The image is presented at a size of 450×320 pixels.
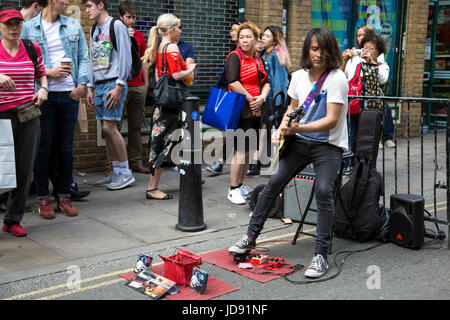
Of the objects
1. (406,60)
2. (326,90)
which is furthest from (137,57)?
(406,60)

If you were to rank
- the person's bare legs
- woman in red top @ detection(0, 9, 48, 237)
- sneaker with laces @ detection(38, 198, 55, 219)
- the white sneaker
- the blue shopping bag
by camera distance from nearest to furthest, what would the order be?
woman in red top @ detection(0, 9, 48, 237) → sneaker with laces @ detection(38, 198, 55, 219) → the blue shopping bag → the white sneaker → the person's bare legs

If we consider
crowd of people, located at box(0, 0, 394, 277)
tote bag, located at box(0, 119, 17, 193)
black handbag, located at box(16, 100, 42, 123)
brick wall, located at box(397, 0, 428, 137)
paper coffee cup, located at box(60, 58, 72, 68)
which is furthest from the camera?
brick wall, located at box(397, 0, 428, 137)

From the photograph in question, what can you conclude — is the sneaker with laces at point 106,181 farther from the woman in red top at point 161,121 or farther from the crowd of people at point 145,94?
the woman in red top at point 161,121

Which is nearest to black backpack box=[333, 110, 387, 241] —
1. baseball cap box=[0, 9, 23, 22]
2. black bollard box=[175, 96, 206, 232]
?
black bollard box=[175, 96, 206, 232]

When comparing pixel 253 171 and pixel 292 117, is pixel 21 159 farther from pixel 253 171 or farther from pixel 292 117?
pixel 253 171

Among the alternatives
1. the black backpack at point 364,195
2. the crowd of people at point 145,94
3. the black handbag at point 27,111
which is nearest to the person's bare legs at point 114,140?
the crowd of people at point 145,94

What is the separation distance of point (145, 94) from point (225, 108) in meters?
2.17

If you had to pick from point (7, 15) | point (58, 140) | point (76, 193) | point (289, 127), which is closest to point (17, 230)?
point (58, 140)

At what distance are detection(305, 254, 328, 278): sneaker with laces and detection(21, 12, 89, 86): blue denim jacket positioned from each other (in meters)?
3.42

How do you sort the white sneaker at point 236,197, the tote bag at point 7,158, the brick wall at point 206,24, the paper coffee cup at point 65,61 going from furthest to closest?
the brick wall at point 206,24 → the white sneaker at point 236,197 → the paper coffee cup at point 65,61 → the tote bag at point 7,158

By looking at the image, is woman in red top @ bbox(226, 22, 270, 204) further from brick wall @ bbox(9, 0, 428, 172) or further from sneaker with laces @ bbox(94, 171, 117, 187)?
brick wall @ bbox(9, 0, 428, 172)

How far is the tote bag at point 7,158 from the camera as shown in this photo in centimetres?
536

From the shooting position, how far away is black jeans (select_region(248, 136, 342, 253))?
4.90 metres

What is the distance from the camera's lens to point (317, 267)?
479 centimetres
